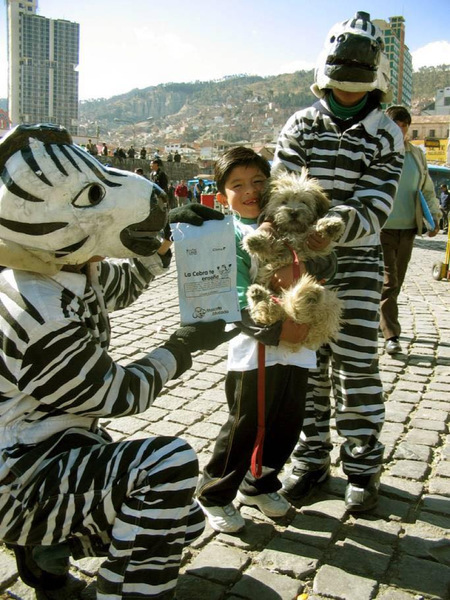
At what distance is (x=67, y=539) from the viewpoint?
2232 millimetres

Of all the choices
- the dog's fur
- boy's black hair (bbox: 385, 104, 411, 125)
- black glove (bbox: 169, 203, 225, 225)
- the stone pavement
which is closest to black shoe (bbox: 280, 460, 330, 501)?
the stone pavement

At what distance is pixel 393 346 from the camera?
19.0 ft

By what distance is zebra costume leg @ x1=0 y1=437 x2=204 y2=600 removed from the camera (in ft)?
6.55

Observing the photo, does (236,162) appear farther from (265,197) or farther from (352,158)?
(352,158)

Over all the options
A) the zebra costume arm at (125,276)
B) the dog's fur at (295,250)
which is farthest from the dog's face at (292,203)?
the zebra costume arm at (125,276)

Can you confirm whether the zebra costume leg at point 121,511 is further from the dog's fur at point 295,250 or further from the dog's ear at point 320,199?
the dog's ear at point 320,199

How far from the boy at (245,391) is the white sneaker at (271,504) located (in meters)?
0.12

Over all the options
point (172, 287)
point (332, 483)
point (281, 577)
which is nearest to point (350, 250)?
point (332, 483)

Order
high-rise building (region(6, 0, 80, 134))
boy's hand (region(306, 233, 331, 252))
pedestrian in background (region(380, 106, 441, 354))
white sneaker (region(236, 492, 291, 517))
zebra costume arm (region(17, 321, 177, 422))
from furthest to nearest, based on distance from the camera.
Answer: high-rise building (region(6, 0, 80, 134)) < pedestrian in background (region(380, 106, 441, 354)) < white sneaker (region(236, 492, 291, 517)) < boy's hand (region(306, 233, 331, 252)) < zebra costume arm (region(17, 321, 177, 422))

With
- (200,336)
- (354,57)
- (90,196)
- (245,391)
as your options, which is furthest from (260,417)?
(354,57)

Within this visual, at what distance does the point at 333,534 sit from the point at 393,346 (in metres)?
3.22

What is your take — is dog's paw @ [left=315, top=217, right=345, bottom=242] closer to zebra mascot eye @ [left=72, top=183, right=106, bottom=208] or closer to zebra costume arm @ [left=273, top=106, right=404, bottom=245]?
zebra costume arm @ [left=273, top=106, right=404, bottom=245]

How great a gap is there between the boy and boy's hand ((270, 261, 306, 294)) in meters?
0.13

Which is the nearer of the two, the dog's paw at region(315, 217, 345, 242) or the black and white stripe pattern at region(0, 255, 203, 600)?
the black and white stripe pattern at region(0, 255, 203, 600)
